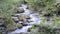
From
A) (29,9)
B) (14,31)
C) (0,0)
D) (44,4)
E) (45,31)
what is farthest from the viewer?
(29,9)

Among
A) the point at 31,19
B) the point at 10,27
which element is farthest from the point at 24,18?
the point at 10,27

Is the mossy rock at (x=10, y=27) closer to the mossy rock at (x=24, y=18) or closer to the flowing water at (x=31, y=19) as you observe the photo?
the flowing water at (x=31, y=19)

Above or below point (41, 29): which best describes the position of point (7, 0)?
above

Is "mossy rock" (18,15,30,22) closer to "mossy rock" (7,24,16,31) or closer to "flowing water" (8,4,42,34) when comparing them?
"flowing water" (8,4,42,34)

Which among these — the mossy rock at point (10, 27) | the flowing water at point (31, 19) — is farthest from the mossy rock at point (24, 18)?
the mossy rock at point (10, 27)

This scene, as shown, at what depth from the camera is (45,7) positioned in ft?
21.9

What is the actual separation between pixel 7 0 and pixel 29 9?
56.5 inches

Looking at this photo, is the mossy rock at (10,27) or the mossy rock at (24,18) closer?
the mossy rock at (10,27)

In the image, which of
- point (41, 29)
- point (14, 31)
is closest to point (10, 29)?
point (14, 31)

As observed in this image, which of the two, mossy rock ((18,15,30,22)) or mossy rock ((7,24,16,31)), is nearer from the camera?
mossy rock ((7,24,16,31))

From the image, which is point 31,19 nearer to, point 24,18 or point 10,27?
Result: point 24,18

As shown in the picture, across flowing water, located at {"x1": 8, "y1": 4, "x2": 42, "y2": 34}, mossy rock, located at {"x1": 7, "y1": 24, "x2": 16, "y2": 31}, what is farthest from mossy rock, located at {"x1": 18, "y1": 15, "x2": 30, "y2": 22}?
mossy rock, located at {"x1": 7, "y1": 24, "x2": 16, "y2": 31}

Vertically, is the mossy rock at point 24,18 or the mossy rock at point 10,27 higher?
the mossy rock at point 24,18

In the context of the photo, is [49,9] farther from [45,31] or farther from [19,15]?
[45,31]
